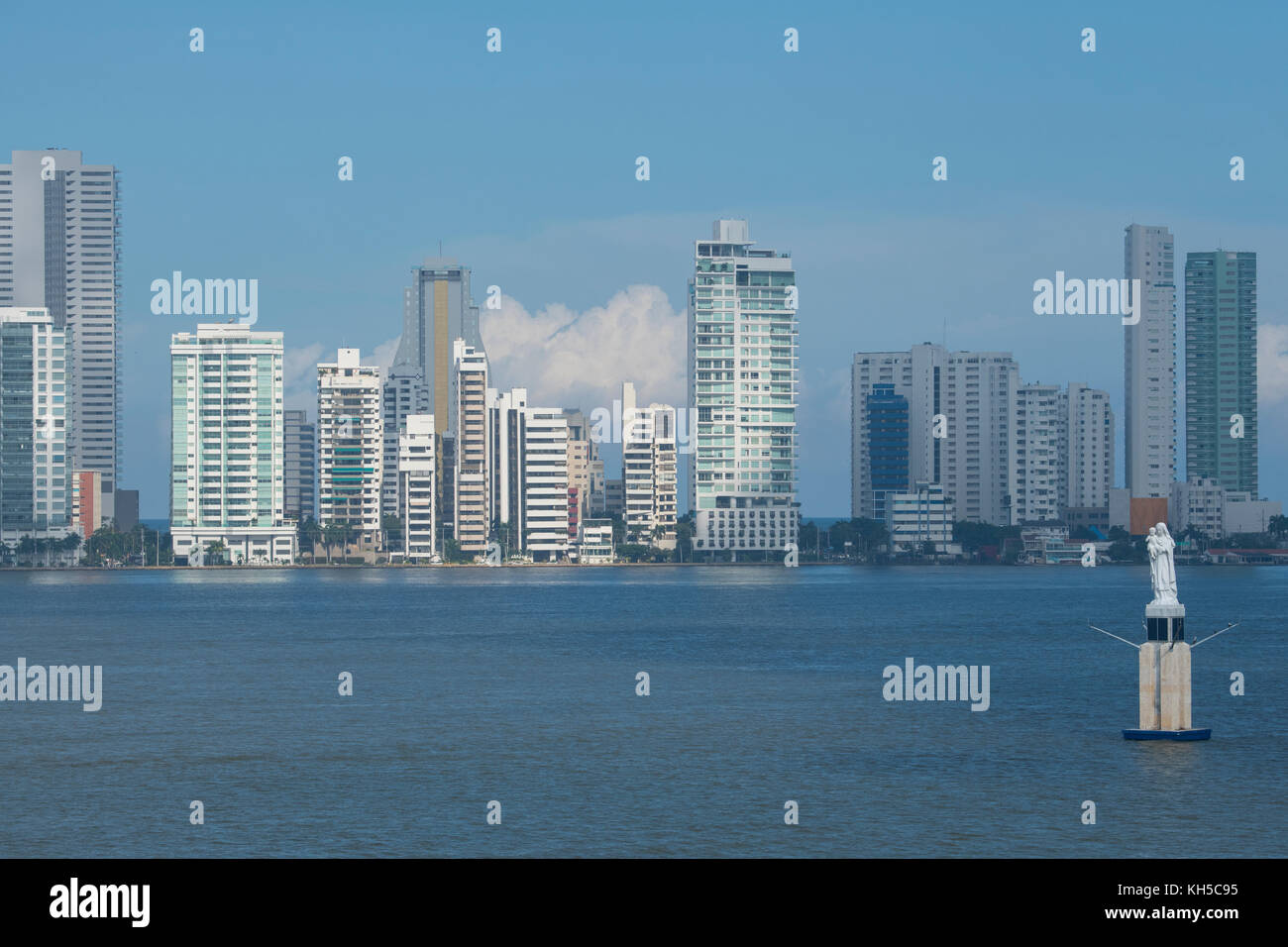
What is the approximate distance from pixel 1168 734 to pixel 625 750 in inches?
701

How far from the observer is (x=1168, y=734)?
52281mm

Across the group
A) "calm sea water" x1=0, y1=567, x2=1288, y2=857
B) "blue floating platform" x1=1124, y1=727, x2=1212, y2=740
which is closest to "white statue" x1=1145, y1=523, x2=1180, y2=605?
"calm sea water" x1=0, y1=567, x2=1288, y2=857

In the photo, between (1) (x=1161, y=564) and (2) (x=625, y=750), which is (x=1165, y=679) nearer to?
(1) (x=1161, y=564)

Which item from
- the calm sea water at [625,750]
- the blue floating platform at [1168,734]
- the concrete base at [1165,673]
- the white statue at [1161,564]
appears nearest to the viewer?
the calm sea water at [625,750]

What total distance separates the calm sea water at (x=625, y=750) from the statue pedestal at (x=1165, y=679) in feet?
2.60

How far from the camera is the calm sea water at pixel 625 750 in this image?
134 ft
